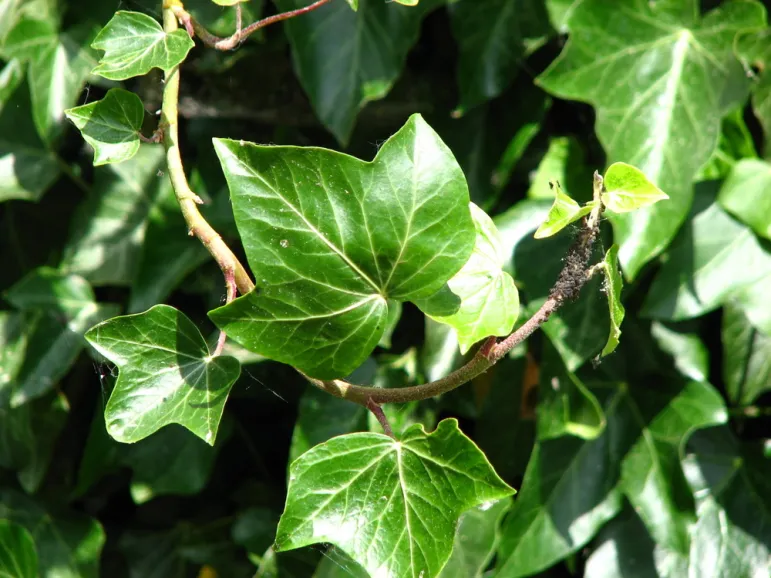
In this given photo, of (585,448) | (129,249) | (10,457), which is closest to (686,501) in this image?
(585,448)

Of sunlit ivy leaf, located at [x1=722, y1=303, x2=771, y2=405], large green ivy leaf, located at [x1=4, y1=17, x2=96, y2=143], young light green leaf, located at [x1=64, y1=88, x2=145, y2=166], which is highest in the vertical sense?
young light green leaf, located at [x1=64, y1=88, x2=145, y2=166]

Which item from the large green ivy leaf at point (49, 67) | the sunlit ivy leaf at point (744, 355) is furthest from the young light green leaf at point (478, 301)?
the large green ivy leaf at point (49, 67)

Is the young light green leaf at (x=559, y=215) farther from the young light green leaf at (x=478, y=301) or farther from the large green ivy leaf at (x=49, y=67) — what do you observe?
the large green ivy leaf at (x=49, y=67)

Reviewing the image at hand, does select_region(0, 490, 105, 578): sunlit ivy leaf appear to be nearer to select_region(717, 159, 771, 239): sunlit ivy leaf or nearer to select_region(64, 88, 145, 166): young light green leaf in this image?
select_region(64, 88, 145, 166): young light green leaf

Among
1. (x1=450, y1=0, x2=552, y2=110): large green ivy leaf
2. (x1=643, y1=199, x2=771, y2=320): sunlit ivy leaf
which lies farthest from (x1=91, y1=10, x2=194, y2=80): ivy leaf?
(x1=643, y1=199, x2=771, y2=320): sunlit ivy leaf

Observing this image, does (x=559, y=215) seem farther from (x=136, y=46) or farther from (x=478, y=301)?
(x=136, y=46)

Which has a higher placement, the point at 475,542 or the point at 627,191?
the point at 627,191

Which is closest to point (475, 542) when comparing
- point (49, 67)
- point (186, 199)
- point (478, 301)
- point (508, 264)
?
point (508, 264)
